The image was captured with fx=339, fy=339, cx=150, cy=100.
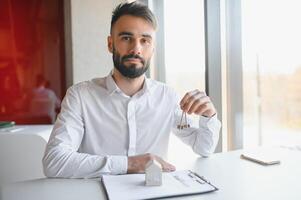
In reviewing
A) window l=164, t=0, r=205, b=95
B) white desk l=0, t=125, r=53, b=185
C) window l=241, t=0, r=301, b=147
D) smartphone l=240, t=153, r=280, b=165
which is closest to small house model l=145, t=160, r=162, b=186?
smartphone l=240, t=153, r=280, b=165

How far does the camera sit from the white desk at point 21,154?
2.44 meters

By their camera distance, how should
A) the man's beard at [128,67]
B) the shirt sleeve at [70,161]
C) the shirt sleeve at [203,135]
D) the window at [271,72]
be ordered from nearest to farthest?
the shirt sleeve at [70,161], the shirt sleeve at [203,135], the man's beard at [128,67], the window at [271,72]

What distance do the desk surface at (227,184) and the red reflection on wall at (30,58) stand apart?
1800 mm

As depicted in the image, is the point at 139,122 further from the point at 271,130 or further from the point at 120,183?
the point at 271,130

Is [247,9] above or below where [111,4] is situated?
below

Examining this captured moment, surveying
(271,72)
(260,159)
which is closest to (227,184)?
(260,159)

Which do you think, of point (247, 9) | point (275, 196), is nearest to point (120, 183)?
point (275, 196)

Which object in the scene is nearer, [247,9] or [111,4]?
[247,9]

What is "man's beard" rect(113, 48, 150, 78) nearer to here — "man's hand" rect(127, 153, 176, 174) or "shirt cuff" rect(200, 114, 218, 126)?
"shirt cuff" rect(200, 114, 218, 126)

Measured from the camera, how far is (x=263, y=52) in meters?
1.92

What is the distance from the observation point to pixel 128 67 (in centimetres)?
154

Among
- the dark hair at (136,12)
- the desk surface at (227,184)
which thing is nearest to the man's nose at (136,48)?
the dark hair at (136,12)

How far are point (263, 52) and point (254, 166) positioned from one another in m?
0.91

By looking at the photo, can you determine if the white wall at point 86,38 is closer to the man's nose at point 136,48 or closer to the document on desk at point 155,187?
the man's nose at point 136,48
